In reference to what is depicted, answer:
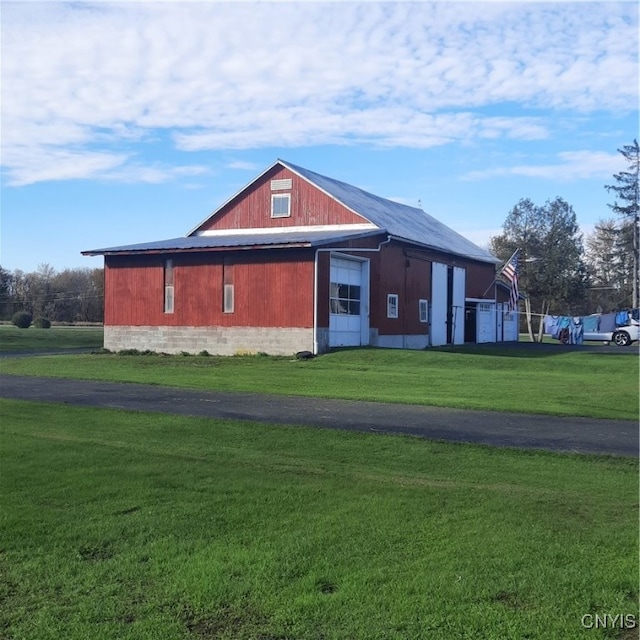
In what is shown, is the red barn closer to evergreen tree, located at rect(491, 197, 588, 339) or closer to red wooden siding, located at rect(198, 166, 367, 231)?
red wooden siding, located at rect(198, 166, 367, 231)

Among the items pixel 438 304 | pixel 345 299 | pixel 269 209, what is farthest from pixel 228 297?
pixel 438 304

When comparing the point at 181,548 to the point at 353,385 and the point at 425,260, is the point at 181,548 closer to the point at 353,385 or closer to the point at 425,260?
the point at 353,385

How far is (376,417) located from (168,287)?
68.2 feet

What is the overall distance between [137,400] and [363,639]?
11467mm

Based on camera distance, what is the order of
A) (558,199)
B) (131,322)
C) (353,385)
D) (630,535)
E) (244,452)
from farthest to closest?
(558,199), (131,322), (353,385), (244,452), (630,535)

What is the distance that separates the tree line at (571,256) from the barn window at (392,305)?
3351cm

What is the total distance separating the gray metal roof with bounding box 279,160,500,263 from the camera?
1373 inches

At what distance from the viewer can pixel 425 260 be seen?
3681cm

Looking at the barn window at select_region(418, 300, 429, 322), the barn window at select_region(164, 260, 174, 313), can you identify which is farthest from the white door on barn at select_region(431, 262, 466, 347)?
the barn window at select_region(164, 260, 174, 313)

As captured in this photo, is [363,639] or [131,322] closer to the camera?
[363,639]

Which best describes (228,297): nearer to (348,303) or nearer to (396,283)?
(348,303)

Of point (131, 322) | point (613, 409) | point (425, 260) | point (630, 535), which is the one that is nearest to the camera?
point (630, 535)

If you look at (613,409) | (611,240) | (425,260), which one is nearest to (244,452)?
(613,409)

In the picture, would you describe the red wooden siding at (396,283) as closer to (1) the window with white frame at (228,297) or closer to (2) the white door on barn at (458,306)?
(2) the white door on barn at (458,306)
